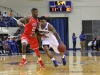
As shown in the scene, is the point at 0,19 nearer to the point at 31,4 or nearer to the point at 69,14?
the point at 31,4

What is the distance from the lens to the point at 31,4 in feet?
102

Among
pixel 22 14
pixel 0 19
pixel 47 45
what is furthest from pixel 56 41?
pixel 22 14

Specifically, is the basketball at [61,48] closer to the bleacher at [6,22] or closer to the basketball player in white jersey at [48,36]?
the basketball player in white jersey at [48,36]

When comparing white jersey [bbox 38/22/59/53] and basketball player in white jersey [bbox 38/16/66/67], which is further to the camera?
white jersey [bbox 38/22/59/53]

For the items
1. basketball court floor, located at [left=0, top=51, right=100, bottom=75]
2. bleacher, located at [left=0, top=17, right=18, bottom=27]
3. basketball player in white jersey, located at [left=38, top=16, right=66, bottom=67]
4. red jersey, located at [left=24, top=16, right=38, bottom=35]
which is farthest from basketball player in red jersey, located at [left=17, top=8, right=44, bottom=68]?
bleacher, located at [left=0, top=17, right=18, bottom=27]

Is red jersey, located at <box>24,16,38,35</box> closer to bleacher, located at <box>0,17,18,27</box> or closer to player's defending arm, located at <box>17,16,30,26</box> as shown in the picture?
player's defending arm, located at <box>17,16,30,26</box>

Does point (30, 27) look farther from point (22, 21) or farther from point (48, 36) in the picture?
point (48, 36)

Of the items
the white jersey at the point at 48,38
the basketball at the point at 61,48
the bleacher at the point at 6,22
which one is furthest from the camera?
the bleacher at the point at 6,22

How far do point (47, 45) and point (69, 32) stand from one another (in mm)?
22316

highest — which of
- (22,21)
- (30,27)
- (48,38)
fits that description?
(22,21)

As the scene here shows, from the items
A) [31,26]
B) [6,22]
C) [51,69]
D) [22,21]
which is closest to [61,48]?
[51,69]

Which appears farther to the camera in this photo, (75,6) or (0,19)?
(75,6)

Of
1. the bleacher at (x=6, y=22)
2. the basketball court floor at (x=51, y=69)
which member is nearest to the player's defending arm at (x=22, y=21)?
the basketball court floor at (x=51, y=69)

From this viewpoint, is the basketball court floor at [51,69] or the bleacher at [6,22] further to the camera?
the bleacher at [6,22]
